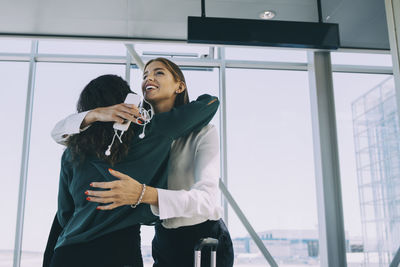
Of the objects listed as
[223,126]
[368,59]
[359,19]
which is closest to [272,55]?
[223,126]

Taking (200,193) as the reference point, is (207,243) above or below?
below

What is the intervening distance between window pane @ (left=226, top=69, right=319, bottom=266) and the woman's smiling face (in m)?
3.90

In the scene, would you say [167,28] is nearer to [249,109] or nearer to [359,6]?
[359,6]

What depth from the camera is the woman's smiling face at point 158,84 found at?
1570 millimetres

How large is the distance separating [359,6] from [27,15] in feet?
9.71

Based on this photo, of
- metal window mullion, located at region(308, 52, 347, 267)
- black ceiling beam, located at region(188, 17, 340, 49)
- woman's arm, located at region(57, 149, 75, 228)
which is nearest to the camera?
woman's arm, located at region(57, 149, 75, 228)

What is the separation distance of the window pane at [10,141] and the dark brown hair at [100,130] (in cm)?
433

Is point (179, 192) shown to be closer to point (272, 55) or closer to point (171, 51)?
point (171, 51)

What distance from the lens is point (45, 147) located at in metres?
5.31

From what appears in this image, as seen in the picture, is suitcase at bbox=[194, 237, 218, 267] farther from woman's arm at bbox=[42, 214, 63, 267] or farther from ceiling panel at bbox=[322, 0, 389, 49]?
ceiling panel at bbox=[322, 0, 389, 49]

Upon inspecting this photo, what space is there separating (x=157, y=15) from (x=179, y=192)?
9.49 ft

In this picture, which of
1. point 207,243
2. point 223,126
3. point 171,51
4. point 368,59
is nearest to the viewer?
point 207,243

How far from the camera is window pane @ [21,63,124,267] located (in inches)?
202

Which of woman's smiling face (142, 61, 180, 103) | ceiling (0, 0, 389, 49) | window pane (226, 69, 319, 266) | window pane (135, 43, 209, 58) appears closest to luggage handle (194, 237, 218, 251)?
woman's smiling face (142, 61, 180, 103)
